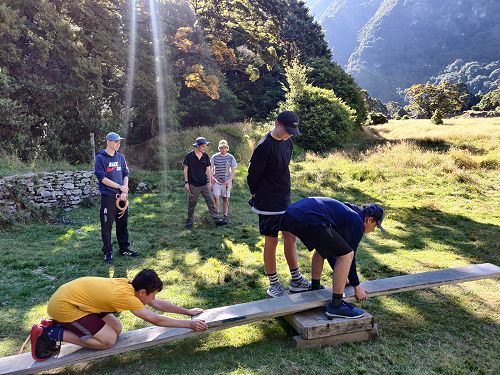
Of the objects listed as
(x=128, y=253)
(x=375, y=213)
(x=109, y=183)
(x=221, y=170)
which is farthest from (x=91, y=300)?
(x=221, y=170)

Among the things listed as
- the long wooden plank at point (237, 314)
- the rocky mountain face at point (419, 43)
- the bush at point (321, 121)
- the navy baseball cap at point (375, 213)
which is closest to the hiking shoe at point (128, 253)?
the long wooden plank at point (237, 314)

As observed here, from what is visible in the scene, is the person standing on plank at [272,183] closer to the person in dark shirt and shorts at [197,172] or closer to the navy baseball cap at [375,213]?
the navy baseball cap at [375,213]

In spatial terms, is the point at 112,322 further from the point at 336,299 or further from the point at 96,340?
the point at 336,299

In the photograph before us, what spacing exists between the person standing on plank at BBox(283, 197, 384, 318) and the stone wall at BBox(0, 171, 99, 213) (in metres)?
7.29

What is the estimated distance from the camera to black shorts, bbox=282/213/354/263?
10.1ft

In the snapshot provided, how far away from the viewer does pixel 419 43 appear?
415 feet

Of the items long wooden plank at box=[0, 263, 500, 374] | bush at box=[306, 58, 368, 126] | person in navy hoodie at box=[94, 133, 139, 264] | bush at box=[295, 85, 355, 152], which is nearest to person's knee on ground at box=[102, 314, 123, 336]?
long wooden plank at box=[0, 263, 500, 374]

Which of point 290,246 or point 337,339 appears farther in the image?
point 290,246

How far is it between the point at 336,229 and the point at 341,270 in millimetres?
360

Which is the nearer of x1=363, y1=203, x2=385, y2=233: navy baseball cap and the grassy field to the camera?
the grassy field

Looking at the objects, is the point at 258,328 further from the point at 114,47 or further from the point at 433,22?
the point at 433,22

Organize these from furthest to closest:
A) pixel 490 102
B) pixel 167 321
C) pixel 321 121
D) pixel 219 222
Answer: pixel 490 102 → pixel 321 121 → pixel 219 222 → pixel 167 321

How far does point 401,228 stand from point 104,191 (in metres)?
5.44

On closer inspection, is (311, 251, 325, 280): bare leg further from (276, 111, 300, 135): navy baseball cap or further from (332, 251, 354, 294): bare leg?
(276, 111, 300, 135): navy baseball cap
